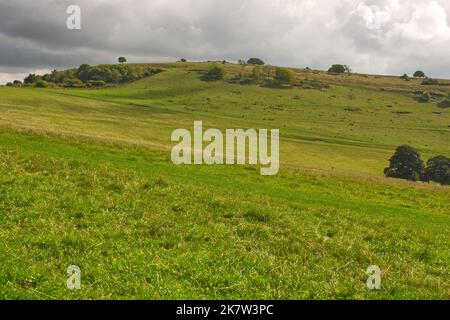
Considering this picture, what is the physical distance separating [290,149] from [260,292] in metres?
87.6

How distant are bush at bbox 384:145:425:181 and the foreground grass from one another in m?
67.1

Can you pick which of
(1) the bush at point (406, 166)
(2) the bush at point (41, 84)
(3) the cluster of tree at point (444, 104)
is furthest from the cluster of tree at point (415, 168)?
(2) the bush at point (41, 84)

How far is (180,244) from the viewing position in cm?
1394

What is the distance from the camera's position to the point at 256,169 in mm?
42656

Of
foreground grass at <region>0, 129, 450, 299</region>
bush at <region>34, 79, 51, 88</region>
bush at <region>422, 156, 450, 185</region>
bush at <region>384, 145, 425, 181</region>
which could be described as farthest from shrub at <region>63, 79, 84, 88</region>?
foreground grass at <region>0, 129, 450, 299</region>

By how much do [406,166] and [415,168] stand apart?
2530mm

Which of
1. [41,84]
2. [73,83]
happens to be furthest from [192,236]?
[73,83]

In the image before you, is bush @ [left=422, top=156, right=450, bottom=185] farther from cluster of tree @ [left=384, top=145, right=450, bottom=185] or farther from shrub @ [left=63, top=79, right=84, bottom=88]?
shrub @ [left=63, top=79, right=84, bottom=88]

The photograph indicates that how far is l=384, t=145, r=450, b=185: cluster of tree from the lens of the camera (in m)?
89.4

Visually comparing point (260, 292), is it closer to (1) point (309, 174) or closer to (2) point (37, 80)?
(1) point (309, 174)

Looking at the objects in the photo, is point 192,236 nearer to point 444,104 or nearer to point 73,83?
point 73,83

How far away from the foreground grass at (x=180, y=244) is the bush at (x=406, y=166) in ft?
220

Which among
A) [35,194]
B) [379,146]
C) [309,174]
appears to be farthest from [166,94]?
[35,194]

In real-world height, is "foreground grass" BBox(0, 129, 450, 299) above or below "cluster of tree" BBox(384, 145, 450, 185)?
above
